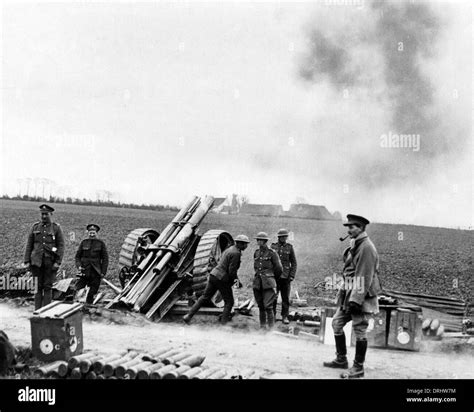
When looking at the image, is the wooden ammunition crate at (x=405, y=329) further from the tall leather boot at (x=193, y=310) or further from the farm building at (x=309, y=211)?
the farm building at (x=309, y=211)

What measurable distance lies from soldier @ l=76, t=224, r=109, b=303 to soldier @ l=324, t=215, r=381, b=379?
5.29m

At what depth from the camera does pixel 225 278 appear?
10000mm

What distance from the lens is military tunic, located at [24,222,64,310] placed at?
32.9 feet

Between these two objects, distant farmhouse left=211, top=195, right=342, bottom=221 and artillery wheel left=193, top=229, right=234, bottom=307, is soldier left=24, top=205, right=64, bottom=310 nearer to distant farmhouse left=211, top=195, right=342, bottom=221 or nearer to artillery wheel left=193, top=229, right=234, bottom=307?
artillery wheel left=193, top=229, right=234, bottom=307

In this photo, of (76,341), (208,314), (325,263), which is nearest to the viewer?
(76,341)

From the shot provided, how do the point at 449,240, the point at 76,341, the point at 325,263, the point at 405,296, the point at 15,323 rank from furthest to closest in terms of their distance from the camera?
1. the point at 449,240
2. the point at 325,263
3. the point at 405,296
4. the point at 15,323
5. the point at 76,341

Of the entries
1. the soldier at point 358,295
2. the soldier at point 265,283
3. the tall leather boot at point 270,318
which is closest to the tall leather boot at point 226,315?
the soldier at point 265,283

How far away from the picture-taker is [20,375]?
6594 millimetres

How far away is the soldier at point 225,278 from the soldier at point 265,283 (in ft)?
1.14

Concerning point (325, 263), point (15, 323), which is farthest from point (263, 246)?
point (325, 263)

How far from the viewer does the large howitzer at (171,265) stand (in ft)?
32.9

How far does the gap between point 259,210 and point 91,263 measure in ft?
66.0
